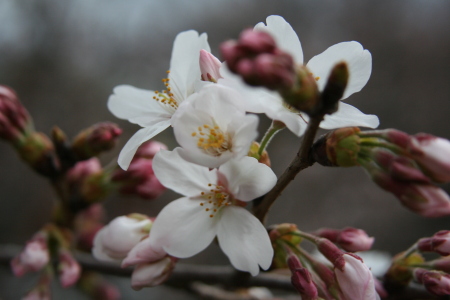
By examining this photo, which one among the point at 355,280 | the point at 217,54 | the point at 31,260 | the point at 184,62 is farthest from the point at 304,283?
the point at 217,54

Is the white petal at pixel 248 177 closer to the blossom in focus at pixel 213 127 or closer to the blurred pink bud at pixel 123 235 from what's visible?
the blossom in focus at pixel 213 127

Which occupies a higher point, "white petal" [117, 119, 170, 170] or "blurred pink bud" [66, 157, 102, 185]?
"white petal" [117, 119, 170, 170]

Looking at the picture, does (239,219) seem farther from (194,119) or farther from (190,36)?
(190,36)

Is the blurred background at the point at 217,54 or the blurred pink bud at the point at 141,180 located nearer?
the blurred pink bud at the point at 141,180

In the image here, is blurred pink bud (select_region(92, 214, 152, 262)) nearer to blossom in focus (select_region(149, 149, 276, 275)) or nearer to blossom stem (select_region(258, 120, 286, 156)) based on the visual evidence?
blossom in focus (select_region(149, 149, 276, 275))

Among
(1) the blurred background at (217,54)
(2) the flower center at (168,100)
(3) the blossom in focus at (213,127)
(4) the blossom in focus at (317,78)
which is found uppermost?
(4) the blossom in focus at (317,78)

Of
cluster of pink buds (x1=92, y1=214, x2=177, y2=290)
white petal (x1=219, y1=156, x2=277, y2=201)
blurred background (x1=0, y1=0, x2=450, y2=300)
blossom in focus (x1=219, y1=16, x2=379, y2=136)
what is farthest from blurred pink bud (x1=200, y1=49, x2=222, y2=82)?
Result: blurred background (x1=0, y1=0, x2=450, y2=300)

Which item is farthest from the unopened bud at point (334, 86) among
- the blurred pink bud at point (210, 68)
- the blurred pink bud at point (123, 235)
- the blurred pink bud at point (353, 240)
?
the blurred pink bud at point (123, 235)

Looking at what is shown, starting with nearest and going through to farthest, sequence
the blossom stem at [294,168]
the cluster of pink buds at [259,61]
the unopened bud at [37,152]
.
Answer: the cluster of pink buds at [259,61] → the blossom stem at [294,168] → the unopened bud at [37,152]
